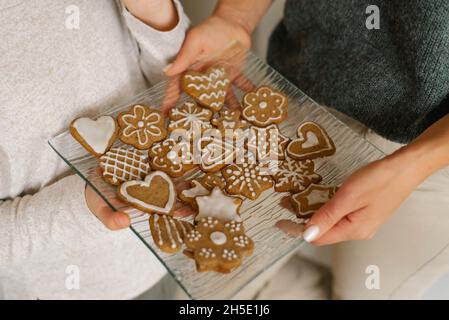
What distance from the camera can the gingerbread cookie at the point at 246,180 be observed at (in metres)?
0.79

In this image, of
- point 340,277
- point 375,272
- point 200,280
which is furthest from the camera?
point 340,277

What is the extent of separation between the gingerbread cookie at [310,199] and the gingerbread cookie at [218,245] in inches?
3.8

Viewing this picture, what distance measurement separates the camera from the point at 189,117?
881 mm

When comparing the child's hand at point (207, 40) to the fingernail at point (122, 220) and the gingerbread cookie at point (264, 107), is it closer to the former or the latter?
the gingerbread cookie at point (264, 107)

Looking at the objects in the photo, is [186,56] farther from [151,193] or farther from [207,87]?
[151,193]

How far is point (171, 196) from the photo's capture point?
767mm

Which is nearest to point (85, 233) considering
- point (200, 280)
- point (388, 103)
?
point (200, 280)

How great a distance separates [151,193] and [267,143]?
0.75ft

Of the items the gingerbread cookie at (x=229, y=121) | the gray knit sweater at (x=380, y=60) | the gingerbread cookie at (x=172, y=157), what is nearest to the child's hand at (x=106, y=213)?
the gingerbread cookie at (x=172, y=157)

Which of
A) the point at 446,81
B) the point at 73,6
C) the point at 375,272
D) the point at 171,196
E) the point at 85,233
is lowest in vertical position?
the point at 375,272

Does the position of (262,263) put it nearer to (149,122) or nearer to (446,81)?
(149,122)

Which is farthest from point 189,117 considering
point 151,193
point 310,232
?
point 310,232

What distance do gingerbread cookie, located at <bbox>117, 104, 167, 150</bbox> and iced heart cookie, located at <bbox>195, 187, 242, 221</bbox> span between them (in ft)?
0.52

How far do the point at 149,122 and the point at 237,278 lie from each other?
33 cm
